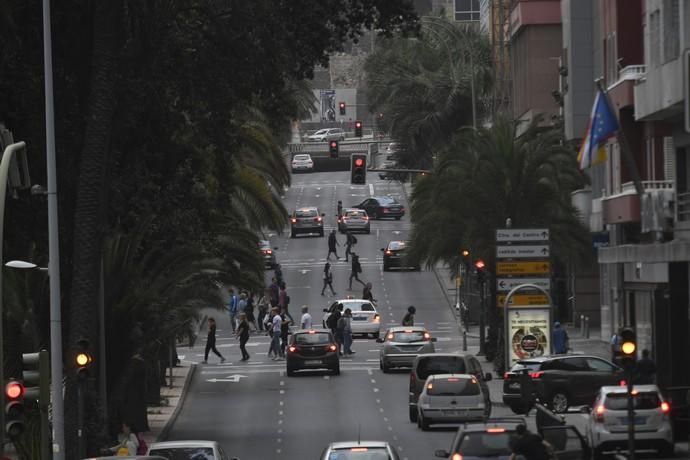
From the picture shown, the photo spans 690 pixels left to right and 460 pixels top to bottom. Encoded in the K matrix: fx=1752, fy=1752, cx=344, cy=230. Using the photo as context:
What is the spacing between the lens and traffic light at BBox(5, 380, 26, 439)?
23.0 meters

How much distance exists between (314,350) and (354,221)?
48.3 metres

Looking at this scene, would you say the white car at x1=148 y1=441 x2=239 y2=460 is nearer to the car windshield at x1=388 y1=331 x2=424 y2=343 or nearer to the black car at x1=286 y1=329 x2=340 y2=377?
the black car at x1=286 y1=329 x2=340 y2=377

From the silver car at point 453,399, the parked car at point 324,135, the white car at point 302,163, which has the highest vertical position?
the parked car at point 324,135

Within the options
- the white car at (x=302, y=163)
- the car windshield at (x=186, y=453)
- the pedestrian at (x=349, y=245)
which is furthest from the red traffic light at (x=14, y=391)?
the white car at (x=302, y=163)

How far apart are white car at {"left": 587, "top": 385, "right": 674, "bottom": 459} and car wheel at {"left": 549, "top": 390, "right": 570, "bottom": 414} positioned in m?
8.29

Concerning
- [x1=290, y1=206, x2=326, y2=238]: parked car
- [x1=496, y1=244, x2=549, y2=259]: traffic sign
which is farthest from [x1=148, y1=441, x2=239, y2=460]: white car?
[x1=290, y1=206, x2=326, y2=238]: parked car

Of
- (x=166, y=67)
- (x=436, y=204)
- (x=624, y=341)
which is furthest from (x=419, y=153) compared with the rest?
(x=624, y=341)

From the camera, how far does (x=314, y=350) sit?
52.8 metres

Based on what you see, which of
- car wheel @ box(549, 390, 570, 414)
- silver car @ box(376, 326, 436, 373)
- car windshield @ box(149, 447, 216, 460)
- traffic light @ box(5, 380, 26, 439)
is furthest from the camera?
A: silver car @ box(376, 326, 436, 373)

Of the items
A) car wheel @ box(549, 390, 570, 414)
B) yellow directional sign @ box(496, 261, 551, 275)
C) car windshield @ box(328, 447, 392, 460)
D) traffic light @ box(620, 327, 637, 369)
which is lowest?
car wheel @ box(549, 390, 570, 414)

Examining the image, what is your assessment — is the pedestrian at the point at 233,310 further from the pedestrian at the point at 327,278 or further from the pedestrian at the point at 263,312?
the pedestrian at the point at 327,278

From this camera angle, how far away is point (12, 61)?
1337 inches

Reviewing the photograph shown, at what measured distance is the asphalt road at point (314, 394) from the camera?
38.7 m

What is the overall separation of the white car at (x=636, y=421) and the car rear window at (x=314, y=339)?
66.3ft
